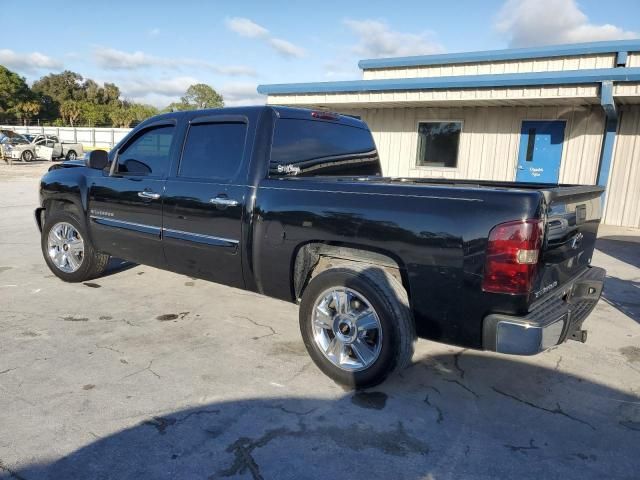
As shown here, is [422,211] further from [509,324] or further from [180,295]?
[180,295]

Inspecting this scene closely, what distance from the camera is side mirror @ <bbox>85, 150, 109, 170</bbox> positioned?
4.90 m

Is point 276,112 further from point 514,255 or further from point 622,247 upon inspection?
point 622,247

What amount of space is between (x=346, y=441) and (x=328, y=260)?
4.26 ft

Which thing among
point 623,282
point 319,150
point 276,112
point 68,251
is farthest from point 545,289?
point 68,251

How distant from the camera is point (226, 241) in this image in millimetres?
3902

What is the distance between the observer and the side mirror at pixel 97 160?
4902mm

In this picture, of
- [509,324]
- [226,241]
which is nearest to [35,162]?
[226,241]

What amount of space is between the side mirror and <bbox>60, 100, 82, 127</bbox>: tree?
230 ft

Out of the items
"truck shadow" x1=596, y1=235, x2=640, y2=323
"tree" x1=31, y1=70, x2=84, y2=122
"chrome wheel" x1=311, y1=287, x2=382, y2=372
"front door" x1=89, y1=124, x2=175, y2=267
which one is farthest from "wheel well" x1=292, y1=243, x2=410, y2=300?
"tree" x1=31, y1=70, x2=84, y2=122

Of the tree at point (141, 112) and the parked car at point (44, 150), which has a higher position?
the tree at point (141, 112)

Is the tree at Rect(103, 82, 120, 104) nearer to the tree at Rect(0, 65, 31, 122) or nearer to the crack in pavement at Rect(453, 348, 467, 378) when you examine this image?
the tree at Rect(0, 65, 31, 122)

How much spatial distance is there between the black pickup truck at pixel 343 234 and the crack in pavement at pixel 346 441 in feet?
1.49

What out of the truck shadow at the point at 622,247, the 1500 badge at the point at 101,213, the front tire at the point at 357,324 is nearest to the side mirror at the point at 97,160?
the 1500 badge at the point at 101,213

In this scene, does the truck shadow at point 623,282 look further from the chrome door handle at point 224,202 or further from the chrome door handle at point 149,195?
the chrome door handle at point 149,195
